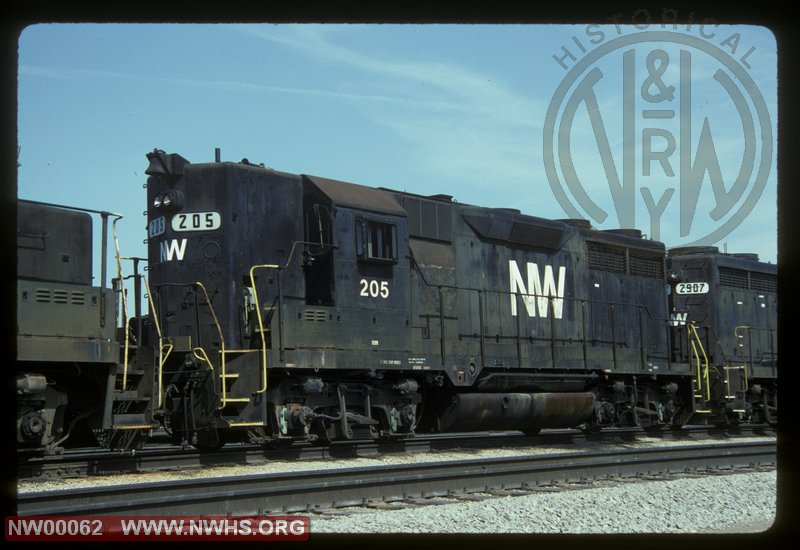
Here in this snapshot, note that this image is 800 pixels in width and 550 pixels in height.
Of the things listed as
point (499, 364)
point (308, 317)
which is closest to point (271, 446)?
point (308, 317)

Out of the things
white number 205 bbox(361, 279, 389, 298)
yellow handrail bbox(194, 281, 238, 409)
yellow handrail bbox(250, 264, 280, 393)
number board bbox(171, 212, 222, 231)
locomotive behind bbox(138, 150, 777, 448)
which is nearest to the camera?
yellow handrail bbox(194, 281, 238, 409)

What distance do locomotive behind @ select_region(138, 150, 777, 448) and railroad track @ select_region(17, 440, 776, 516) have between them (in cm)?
243

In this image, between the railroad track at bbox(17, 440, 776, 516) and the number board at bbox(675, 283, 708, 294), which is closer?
the railroad track at bbox(17, 440, 776, 516)

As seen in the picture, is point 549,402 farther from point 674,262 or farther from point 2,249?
point 2,249

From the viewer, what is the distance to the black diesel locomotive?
11492 mm

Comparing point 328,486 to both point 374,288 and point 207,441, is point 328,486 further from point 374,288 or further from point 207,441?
point 374,288

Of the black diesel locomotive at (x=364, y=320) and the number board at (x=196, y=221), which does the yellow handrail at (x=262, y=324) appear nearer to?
the black diesel locomotive at (x=364, y=320)

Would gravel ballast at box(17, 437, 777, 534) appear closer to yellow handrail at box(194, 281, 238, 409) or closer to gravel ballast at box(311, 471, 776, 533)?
gravel ballast at box(311, 471, 776, 533)

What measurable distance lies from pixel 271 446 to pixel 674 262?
11.8m

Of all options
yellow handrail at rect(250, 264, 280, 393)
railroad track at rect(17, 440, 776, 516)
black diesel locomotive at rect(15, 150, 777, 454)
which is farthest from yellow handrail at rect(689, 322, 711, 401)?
yellow handrail at rect(250, 264, 280, 393)

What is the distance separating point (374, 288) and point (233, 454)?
308 centimetres

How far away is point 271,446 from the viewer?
12.4 m

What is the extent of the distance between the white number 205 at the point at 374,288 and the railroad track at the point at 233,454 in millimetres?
2074

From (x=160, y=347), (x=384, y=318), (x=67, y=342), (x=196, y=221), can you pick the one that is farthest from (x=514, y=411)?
(x=67, y=342)
